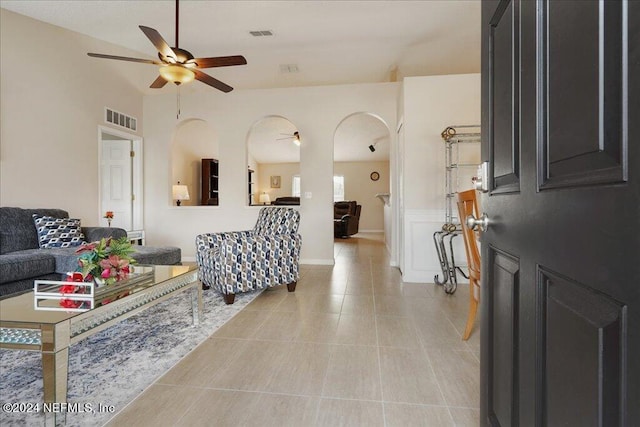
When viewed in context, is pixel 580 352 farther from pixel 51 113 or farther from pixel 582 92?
pixel 51 113

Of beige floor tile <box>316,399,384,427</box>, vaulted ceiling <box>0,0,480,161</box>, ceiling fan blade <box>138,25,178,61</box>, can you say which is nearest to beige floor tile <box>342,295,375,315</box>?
beige floor tile <box>316,399,384,427</box>

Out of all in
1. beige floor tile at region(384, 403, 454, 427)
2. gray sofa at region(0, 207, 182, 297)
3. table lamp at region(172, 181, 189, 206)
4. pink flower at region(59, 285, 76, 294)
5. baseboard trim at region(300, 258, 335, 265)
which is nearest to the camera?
beige floor tile at region(384, 403, 454, 427)

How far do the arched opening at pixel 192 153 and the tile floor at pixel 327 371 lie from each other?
497 cm

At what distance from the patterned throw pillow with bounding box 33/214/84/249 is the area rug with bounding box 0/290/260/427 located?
5.68ft

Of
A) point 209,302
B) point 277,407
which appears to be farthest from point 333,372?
point 209,302

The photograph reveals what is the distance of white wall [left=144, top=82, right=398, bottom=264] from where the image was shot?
5094 millimetres

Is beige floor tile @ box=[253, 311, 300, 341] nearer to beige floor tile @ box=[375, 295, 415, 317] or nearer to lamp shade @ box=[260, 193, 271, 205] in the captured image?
beige floor tile @ box=[375, 295, 415, 317]

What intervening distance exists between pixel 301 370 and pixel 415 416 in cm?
66

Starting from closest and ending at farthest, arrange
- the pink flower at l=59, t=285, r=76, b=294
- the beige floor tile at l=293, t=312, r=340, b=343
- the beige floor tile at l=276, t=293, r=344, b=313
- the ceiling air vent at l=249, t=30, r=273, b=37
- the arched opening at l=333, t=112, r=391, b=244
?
the pink flower at l=59, t=285, r=76, b=294
the beige floor tile at l=293, t=312, r=340, b=343
the beige floor tile at l=276, t=293, r=344, b=313
the ceiling air vent at l=249, t=30, r=273, b=37
the arched opening at l=333, t=112, r=391, b=244

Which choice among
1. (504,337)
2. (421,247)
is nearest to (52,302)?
(504,337)

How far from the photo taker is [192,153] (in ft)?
24.1

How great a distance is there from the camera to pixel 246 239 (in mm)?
3172

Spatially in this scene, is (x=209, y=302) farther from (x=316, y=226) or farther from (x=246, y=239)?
(x=316, y=226)

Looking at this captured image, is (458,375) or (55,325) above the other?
(55,325)
